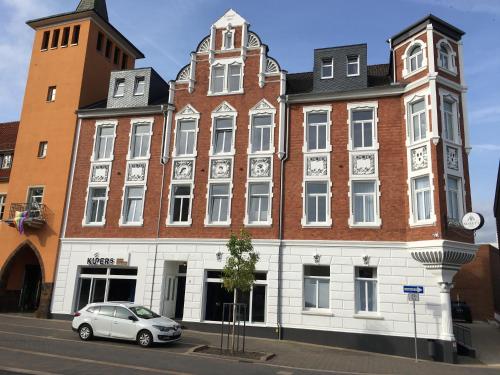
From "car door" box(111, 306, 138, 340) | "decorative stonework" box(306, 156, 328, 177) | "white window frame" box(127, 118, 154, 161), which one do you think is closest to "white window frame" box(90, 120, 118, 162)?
"white window frame" box(127, 118, 154, 161)

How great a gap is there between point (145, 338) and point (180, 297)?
6.98 m

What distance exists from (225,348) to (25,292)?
56.2ft

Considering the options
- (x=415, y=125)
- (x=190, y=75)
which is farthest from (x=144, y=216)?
(x=415, y=125)

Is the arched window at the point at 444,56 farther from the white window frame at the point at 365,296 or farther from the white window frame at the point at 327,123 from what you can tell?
the white window frame at the point at 365,296

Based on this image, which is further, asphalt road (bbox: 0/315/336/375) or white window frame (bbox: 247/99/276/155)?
white window frame (bbox: 247/99/276/155)

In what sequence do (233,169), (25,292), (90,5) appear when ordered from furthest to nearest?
(90,5) < (25,292) < (233,169)

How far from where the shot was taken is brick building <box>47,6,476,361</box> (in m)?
19.6

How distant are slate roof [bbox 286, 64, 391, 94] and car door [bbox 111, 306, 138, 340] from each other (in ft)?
46.1

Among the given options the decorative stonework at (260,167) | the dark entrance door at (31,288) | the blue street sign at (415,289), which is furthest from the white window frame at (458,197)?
the dark entrance door at (31,288)

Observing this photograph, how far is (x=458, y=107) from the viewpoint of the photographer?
21.0m

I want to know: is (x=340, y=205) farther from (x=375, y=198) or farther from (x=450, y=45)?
(x=450, y=45)

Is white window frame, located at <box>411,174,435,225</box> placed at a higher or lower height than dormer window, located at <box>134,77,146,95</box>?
lower

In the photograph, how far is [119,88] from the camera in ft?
89.8

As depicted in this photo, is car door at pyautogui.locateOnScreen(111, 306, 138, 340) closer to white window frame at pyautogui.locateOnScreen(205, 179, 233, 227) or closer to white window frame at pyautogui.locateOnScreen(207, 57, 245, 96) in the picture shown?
white window frame at pyautogui.locateOnScreen(205, 179, 233, 227)
